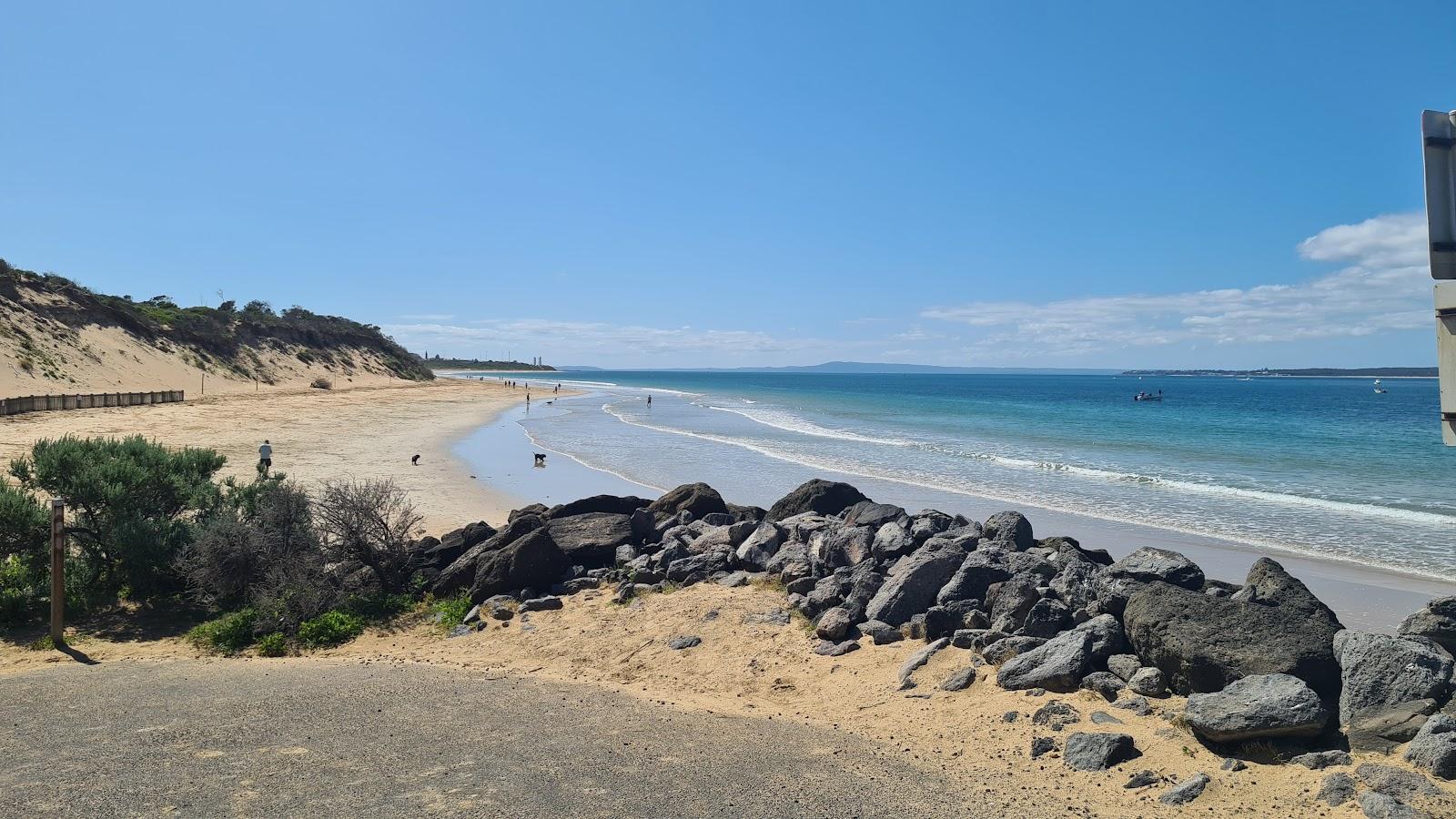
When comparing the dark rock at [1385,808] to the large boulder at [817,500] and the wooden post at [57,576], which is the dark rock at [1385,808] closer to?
the large boulder at [817,500]

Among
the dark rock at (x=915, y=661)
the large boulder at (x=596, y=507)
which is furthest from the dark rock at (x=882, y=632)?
the large boulder at (x=596, y=507)

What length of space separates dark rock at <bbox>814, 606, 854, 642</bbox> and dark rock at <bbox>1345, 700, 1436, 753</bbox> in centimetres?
411

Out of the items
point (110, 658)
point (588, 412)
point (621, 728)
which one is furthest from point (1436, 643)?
point (588, 412)

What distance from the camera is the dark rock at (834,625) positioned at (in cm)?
838

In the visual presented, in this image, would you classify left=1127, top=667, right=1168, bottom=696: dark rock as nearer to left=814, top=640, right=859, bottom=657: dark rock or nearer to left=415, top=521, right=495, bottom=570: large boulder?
left=814, top=640, right=859, bottom=657: dark rock

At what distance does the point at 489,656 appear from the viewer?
870cm

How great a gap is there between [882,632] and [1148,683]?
8.20ft

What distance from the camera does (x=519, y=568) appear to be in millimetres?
10711

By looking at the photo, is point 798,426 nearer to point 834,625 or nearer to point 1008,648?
point 834,625

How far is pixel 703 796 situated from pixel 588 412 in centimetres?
5278

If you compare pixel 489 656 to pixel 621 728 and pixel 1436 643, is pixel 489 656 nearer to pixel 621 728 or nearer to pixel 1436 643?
pixel 621 728

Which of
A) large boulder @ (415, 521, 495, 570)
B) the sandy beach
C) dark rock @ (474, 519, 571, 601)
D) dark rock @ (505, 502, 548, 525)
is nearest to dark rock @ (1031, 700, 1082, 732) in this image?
dark rock @ (474, 519, 571, 601)

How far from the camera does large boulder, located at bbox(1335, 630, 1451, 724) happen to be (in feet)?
17.3

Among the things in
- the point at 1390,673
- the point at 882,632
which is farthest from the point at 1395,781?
the point at 882,632
